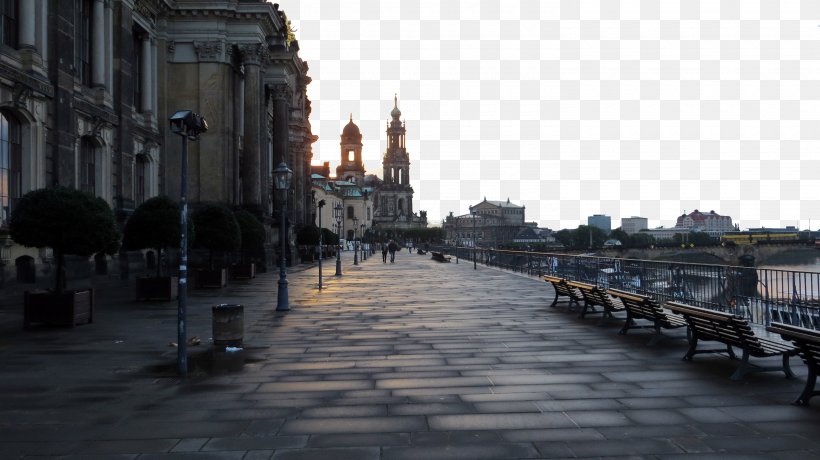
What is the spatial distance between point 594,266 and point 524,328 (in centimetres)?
986

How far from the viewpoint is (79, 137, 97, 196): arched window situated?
25750 millimetres

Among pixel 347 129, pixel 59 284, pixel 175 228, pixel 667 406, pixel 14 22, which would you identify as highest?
pixel 347 129

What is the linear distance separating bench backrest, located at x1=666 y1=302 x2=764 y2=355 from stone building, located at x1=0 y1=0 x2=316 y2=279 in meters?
19.3

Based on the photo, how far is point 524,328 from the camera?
13.2 m

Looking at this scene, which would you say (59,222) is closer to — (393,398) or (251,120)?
(393,398)

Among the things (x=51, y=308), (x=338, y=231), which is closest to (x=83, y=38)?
(x=51, y=308)

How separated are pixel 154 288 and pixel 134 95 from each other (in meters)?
16.6

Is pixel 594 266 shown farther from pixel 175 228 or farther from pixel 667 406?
pixel 667 406

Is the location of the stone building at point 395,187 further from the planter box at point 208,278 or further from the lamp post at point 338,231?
the planter box at point 208,278

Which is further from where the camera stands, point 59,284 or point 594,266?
point 594,266

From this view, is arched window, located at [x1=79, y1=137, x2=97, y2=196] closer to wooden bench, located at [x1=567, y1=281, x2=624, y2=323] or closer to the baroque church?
wooden bench, located at [x1=567, y1=281, x2=624, y2=323]

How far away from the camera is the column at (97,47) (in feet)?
88.2

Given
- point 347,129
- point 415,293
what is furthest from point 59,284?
point 347,129

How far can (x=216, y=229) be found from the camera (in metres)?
24.7
